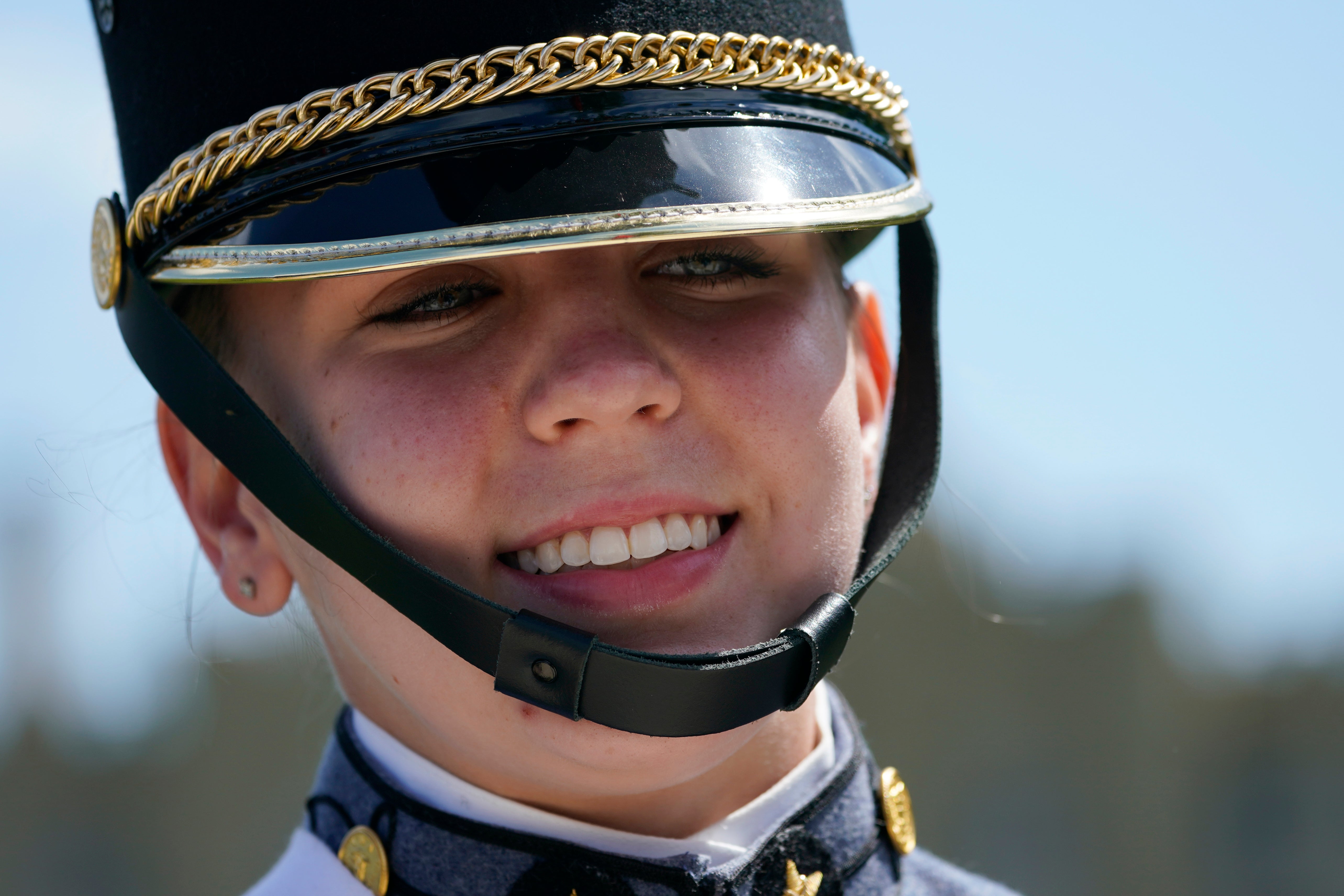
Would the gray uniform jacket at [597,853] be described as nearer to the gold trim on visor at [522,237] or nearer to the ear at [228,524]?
the ear at [228,524]

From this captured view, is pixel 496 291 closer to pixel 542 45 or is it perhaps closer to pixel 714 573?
pixel 542 45

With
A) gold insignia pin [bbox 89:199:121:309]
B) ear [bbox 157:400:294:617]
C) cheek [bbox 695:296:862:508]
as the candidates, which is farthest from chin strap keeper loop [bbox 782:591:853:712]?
gold insignia pin [bbox 89:199:121:309]

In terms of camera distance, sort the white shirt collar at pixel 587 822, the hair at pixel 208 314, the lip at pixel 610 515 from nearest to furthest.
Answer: the lip at pixel 610 515 → the white shirt collar at pixel 587 822 → the hair at pixel 208 314

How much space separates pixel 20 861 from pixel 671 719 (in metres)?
22.9

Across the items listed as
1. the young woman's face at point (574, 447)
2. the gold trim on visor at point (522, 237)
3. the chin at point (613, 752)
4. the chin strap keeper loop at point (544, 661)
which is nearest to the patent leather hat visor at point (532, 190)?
the gold trim on visor at point (522, 237)

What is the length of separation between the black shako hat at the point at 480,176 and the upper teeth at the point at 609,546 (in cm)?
11

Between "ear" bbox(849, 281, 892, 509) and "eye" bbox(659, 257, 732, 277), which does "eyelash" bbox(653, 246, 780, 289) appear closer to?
"eye" bbox(659, 257, 732, 277)

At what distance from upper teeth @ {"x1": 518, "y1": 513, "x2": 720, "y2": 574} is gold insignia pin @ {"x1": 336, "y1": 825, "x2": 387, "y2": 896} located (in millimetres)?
579

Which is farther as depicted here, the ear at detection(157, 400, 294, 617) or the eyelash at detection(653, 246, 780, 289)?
the ear at detection(157, 400, 294, 617)

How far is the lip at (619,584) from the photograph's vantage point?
1.90 meters

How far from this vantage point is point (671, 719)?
1820 millimetres

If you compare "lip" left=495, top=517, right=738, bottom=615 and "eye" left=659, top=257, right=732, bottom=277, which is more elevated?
"eye" left=659, top=257, right=732, bottom=277

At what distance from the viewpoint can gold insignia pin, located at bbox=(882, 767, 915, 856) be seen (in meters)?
2.33

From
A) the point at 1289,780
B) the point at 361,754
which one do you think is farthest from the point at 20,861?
the point at 1289,780
